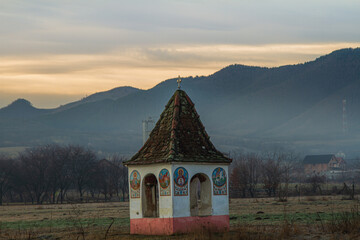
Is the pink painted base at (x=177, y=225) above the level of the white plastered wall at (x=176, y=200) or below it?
below

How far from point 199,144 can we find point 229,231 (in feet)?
12.2

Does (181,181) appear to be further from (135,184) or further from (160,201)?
(135,184)

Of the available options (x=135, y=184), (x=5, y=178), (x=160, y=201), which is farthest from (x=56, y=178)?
(x=160, y=201)

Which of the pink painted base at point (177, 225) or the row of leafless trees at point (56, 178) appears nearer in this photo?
the pink painted base at point (177, 225)

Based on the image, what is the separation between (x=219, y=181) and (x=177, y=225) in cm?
277

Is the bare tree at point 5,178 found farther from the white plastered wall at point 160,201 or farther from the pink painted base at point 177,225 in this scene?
the pink painted base at point 177,225

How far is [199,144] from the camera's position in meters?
27.4

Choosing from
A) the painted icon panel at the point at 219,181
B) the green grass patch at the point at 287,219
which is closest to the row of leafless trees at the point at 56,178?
the green grass patch at the point at 287,219

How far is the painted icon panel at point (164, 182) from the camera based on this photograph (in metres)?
25.7

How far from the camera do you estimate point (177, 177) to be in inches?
1011

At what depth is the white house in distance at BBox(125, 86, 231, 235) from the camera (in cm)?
2574

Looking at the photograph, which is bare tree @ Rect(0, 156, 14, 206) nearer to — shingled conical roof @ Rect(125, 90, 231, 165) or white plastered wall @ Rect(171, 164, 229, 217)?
shingled conical roof @ Rect(125, 90, 231, 165)

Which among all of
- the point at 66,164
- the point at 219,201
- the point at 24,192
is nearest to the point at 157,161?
the point at 219,201

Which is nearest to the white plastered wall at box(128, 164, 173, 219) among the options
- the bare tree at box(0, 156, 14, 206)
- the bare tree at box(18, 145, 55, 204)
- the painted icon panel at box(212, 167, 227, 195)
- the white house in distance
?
the white house in distance
